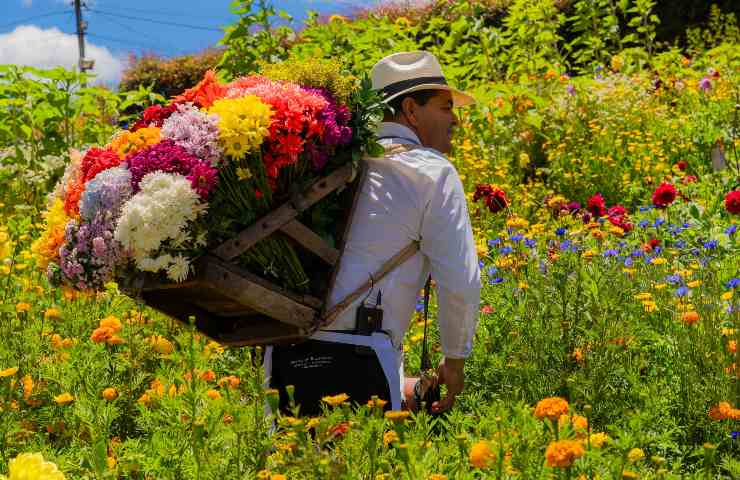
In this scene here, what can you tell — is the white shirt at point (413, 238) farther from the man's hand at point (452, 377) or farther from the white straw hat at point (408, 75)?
the white straw hat at point (408, 75)

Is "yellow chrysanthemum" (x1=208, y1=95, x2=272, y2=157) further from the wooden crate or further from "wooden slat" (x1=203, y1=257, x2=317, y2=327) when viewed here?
"wooden slat" (x1=203, y1=257, x2=317, y2=327)

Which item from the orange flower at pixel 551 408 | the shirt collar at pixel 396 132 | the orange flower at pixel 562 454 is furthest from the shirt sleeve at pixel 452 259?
the orange flower at pixel 562 454

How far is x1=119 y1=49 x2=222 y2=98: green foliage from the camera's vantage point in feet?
64.3

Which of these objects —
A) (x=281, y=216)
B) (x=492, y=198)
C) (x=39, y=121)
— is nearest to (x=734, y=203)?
(x=492, y=198)

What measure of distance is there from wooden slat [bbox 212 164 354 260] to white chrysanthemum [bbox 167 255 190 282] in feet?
0.34

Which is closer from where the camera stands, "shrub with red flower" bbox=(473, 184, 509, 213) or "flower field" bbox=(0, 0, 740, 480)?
"flower field" bbox=(0, 0, 740, 480)

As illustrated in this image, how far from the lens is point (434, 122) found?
292 cm

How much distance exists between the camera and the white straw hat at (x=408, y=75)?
285 cm

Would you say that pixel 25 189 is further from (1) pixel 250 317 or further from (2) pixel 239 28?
(1) pixel 250 317

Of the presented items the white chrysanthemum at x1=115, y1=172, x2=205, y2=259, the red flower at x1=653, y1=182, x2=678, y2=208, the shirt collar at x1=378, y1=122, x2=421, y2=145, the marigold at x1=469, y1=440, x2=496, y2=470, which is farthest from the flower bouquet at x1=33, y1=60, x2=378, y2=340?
the red flower at x1=653, y1=182, x2=678, y2=208

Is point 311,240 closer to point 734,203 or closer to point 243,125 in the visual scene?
point 243,125

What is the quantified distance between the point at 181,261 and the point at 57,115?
17.4 feet

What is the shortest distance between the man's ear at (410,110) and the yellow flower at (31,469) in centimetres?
193

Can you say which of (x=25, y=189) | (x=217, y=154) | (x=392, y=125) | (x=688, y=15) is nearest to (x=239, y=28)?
(x=25, y=189)
